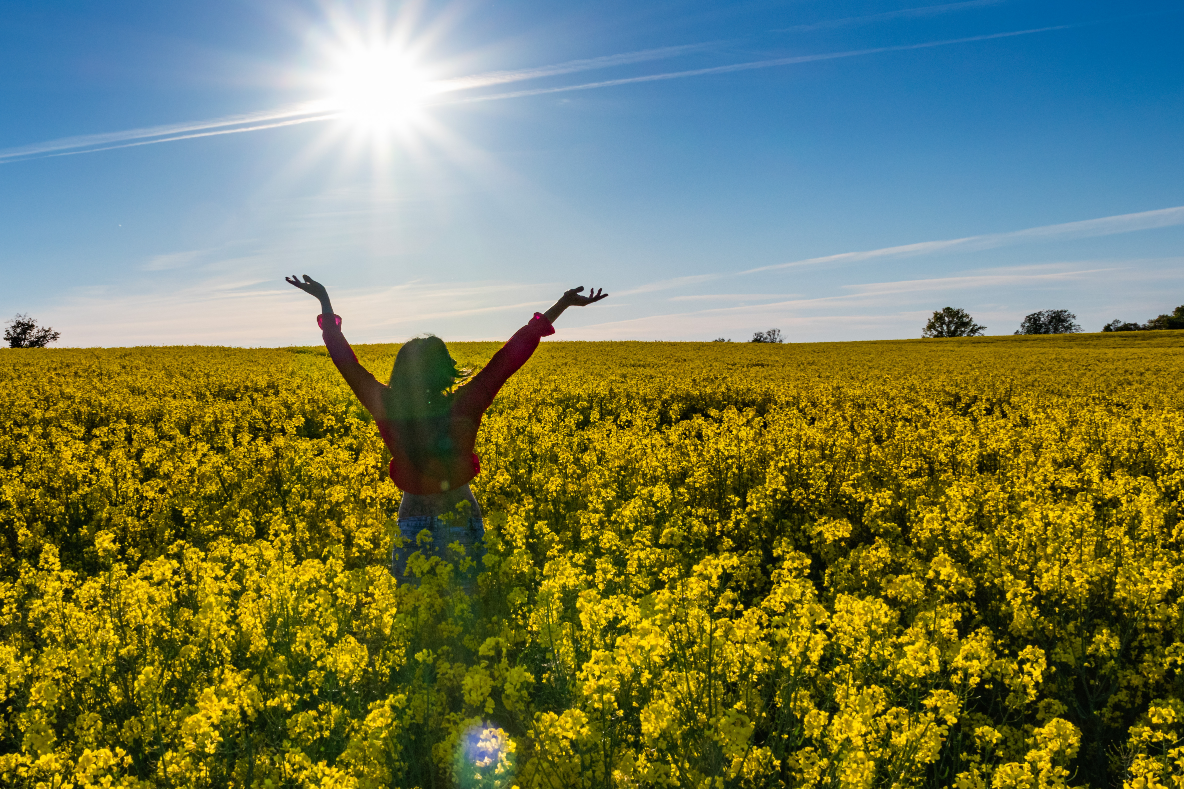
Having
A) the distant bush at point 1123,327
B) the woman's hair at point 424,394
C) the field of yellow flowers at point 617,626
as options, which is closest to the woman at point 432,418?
the woman's hair at point 424,394

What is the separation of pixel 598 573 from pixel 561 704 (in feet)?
3.63

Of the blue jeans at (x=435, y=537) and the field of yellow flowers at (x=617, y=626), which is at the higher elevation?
the blue jeans at (x=435, y=537)

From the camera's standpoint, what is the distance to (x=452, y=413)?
4531mm

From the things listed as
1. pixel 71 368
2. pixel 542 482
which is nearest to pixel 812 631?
pixel 542 482

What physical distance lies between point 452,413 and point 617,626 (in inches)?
76.6

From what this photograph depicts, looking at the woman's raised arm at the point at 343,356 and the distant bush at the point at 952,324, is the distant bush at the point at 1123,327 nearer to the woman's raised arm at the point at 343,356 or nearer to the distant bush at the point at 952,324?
the distant bush at the point at 952,324

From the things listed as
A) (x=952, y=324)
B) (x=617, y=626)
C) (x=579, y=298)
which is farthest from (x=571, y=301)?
(x=952, y=324)

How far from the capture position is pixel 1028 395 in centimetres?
1780

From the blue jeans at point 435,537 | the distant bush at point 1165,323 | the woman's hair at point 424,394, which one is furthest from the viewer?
the distant bush at point 1165,323

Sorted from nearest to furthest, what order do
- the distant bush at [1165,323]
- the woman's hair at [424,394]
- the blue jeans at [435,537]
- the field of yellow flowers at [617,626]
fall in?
the field of yellow flowers at [617,626] < the woman's hair at [424,394] < the blue jeans at [435,537] < the distant bush at [1165,323]

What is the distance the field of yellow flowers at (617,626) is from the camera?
124 inches

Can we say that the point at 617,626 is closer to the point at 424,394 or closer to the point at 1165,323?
the point at 424,394

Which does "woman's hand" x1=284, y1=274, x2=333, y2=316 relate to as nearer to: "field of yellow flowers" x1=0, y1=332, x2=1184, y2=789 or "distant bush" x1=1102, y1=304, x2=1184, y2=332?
"field of yellow flowers" x1=0, y1=332, x2=1184, y2=789

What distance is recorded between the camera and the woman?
14.6ft
